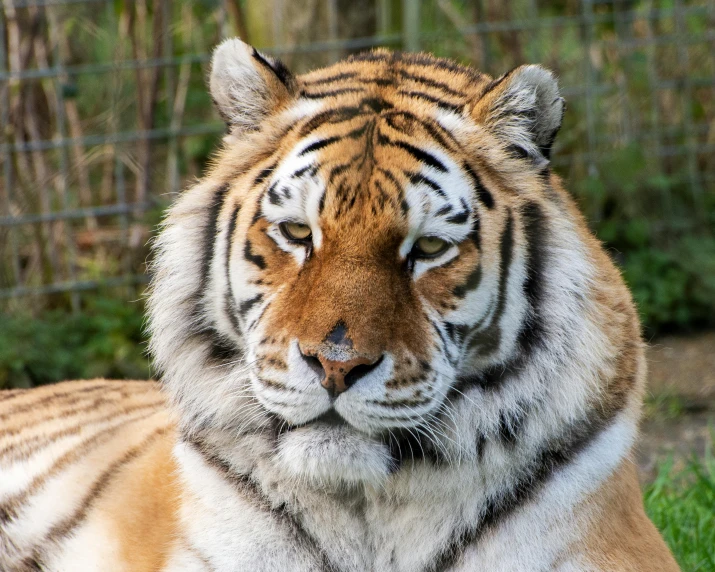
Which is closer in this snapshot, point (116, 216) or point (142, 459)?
point (142, 459)

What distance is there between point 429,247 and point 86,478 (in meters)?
1.18

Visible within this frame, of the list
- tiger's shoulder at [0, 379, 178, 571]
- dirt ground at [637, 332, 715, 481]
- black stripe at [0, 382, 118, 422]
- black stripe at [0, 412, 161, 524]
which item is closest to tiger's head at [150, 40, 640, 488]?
tiger's shoulder at [0, 379, 178, 571]

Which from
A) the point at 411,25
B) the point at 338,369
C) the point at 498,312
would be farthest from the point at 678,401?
the point at 338,369

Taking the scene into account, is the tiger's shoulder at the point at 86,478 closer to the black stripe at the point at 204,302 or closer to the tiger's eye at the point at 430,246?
the black stripe at the point at 204,302

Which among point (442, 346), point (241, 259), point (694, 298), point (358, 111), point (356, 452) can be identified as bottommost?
point (694, 298)

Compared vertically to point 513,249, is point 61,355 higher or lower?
lower

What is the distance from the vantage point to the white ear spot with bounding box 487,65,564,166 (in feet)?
6.50

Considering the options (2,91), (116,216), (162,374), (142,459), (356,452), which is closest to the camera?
(356,452)

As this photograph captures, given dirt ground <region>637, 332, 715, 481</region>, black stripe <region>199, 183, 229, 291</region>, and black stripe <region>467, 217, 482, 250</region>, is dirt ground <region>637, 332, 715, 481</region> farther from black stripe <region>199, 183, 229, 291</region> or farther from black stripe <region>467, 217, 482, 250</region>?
black stripe <region>199, 183, 229, 291</region>

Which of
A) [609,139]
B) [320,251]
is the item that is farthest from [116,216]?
[320,251]

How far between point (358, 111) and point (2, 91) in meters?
2.87

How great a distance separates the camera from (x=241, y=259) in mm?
2006

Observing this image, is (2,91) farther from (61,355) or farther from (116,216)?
(61,355)

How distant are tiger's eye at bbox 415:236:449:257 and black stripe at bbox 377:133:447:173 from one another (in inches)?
6.0
